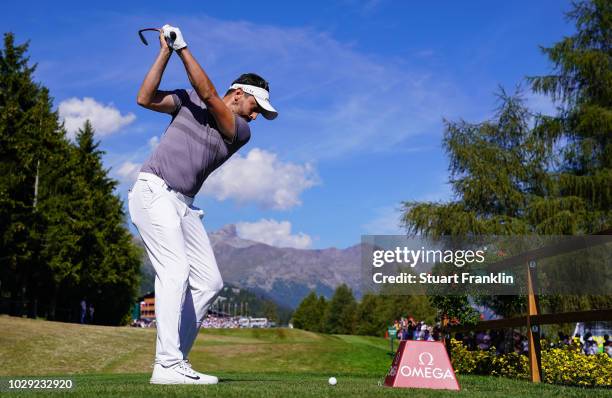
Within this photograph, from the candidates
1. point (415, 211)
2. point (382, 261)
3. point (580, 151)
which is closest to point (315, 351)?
point (382, 261)

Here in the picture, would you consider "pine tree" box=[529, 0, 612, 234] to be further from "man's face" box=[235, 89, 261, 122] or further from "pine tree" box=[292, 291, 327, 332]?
"pine tree" box=[292, 291, 327, 332]

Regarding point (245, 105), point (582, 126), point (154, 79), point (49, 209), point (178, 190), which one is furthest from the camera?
point (49, 209)

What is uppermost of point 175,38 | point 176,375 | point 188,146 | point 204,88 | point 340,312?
point 340,312

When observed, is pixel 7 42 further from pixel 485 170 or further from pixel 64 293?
pixel 485 170

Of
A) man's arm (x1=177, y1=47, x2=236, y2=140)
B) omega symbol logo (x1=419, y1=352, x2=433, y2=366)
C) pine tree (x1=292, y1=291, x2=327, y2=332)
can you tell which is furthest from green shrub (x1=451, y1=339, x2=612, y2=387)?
pine tree (x1=292, y1=291, x2=327, y2=332)

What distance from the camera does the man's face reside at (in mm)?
6234

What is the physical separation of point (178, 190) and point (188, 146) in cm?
40

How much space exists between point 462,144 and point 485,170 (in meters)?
1.75

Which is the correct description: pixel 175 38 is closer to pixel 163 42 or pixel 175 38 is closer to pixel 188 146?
pixel 163 42

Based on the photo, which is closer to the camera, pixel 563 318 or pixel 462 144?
pixel 563 318

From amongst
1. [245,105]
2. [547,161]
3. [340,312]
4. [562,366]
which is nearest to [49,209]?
[547,161]

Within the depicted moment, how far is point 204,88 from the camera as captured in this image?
559 centimetres

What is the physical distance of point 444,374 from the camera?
20.3ft

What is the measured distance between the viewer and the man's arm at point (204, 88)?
5.56m
